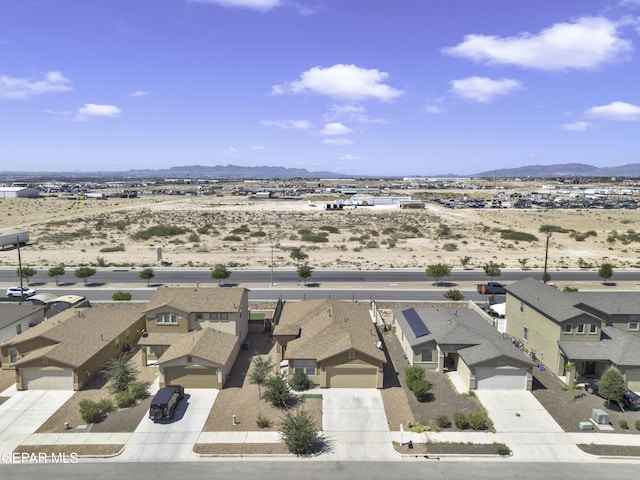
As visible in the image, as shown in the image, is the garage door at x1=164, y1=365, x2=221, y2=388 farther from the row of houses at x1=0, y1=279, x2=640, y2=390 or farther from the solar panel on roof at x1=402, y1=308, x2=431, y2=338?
the solar panel on roof at x1=402, y1=308, x2=431, y2=338

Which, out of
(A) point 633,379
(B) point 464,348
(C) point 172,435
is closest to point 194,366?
(C) point 172,435

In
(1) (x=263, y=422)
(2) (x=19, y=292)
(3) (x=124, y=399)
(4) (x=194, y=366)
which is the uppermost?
(2) (x=19, y=292)

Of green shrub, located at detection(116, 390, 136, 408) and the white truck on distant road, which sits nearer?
green shrub, located at detection(116, 390, 136, 408)

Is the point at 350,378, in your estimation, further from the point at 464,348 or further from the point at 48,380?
the point at 48,380

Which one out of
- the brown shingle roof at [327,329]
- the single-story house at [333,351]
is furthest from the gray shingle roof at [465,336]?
the single-story house at [333,351]

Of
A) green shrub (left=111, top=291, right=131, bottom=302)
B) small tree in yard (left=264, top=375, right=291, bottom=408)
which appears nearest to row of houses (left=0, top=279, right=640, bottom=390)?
small tree in yard (left=264, top=375, right=291, bottom=408)

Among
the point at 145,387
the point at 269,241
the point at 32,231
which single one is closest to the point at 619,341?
the point at 145,387
